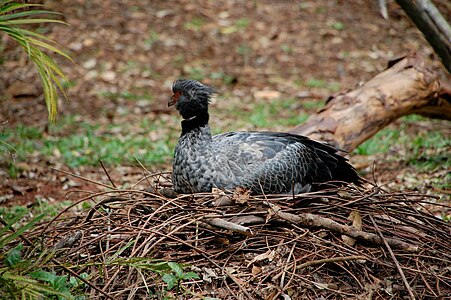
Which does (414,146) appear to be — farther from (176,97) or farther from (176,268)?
(176,268)

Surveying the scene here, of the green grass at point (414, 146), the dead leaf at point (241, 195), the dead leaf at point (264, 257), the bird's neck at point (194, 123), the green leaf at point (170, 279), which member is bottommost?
the green grass at point (414, 146)

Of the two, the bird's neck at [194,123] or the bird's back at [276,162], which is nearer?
the bird's back at [276,162]

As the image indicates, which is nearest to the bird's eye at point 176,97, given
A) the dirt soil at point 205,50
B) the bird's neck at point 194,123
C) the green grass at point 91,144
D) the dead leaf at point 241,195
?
the bird's neck at point 194,123

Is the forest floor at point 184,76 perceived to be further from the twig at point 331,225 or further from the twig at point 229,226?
the twig at point 229,226

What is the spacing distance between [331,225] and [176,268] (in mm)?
1071

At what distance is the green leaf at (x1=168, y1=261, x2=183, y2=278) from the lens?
147 inches

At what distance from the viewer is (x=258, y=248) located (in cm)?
416

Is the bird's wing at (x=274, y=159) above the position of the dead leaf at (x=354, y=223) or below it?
above

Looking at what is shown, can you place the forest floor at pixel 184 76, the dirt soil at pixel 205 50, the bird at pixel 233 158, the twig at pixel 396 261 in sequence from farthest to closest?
the dirt soil at pixel 205 50
the forest floor at pixel 184 76
the bird at pixel 233 158
the twig at pixel 396 261

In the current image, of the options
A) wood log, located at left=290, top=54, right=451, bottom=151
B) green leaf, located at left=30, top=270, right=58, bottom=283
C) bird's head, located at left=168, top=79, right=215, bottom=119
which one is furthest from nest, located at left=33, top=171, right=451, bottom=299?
wood log, located at left=290, top=54, right=451, bottom=151

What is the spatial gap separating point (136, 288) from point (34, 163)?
13.8 ft

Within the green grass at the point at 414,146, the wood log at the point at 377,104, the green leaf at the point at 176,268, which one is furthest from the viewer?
the green grass at the point at 414,146

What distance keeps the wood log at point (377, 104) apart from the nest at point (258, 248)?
1876 millimetres

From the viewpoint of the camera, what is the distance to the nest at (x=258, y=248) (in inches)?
153
